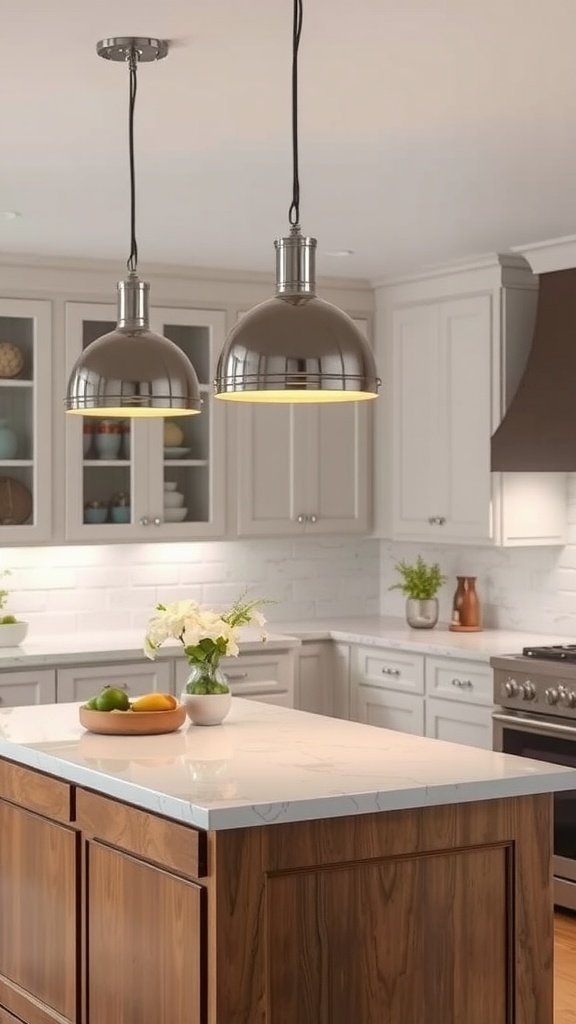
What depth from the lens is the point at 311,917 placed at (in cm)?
314

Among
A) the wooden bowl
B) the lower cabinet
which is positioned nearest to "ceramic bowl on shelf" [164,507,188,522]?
the lower cabinet

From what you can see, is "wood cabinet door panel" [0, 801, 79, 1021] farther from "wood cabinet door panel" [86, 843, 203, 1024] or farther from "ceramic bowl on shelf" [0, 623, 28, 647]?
"ceramic bowl on shelf" [0, 623, 28, 647]

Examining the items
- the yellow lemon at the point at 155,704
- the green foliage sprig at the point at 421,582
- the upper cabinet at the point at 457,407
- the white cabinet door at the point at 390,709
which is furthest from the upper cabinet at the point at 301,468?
the yellow lemon at the point at 155,704

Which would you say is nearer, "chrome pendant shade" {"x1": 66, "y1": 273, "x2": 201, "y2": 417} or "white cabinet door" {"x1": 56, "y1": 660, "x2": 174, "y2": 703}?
"chrome pendant shade" {"x1": 66, "y1": 273, "x2": 201, "y2": 417}

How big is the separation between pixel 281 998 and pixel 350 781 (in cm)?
48

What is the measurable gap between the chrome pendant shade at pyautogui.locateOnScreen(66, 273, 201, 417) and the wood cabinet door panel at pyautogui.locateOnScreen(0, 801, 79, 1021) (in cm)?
108

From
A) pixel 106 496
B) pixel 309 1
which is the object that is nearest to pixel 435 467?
pixel 106 496

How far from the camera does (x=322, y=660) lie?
670 cm

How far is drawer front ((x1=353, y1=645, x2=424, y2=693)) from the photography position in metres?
6.23

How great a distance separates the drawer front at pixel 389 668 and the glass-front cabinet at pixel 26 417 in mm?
1490

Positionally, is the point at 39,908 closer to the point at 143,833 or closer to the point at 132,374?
the point at 143,833

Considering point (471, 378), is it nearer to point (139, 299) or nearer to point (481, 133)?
point (481, 133)

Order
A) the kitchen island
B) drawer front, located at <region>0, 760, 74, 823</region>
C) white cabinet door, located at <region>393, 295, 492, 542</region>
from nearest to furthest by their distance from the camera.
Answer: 1. the kitchen island
2. drawer front, located at <region>0, 760, 74, 823</region>
3. white cabinet door, located at <region>393, 295, 492, 542</region>

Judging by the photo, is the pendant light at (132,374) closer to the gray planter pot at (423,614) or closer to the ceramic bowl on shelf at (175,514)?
the ceramic bowl on shelf at (175,514)
